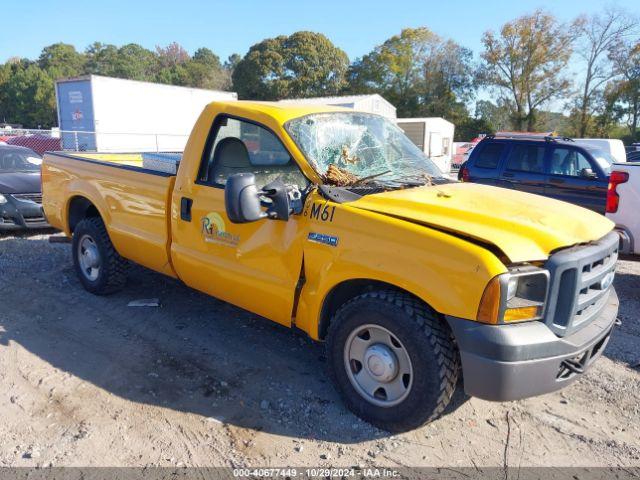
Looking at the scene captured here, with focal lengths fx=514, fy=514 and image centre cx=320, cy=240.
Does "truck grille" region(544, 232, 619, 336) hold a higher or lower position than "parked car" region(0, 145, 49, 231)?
higher

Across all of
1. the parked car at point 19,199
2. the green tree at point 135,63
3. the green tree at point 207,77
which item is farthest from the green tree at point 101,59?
the parked car at point 19,199

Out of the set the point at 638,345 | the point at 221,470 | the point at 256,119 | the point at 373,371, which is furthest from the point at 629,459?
the point at 256,119

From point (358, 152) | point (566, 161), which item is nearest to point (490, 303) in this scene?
point (358, 152)

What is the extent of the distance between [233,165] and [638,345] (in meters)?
3.83

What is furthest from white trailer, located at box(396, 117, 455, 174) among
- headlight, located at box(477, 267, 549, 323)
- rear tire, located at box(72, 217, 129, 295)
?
headlight, located at box(477, 267, 549, 323)

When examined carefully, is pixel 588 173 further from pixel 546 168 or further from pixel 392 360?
pixel 392 360

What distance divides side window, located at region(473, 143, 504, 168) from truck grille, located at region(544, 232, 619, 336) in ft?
21.7

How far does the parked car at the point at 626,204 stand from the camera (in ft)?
18.6

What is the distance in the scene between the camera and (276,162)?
12.6 ft

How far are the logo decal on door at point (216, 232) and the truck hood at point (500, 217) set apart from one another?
1.10 m

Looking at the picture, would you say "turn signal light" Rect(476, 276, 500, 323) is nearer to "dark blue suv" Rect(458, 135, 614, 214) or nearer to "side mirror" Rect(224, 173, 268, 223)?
"side mirror" Rect(224, 173, 268, 223)

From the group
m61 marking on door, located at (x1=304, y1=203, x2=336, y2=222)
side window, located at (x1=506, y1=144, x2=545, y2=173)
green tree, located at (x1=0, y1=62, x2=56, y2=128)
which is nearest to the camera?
m61 marking on door, located at (x1=304, y1=203, x2=336, y2=222)

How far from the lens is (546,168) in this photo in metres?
8.85

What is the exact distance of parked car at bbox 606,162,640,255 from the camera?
223 inches
